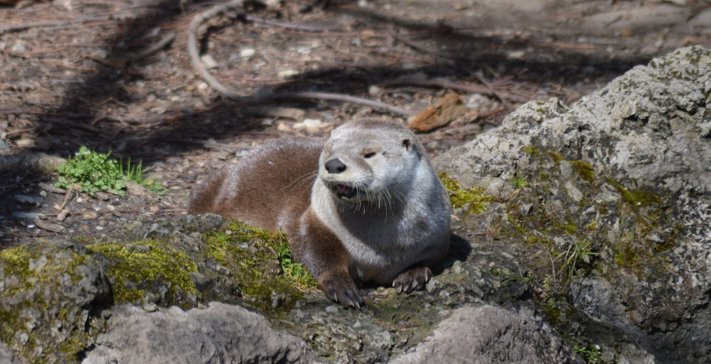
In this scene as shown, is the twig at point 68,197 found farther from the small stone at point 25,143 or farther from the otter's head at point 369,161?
the otter's head at point 369,161

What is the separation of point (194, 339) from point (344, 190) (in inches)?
37.4

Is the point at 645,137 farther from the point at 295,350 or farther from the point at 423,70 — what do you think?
the point at 423,70

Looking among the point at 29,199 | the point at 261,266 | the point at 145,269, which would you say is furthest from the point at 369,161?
the point at 29,199

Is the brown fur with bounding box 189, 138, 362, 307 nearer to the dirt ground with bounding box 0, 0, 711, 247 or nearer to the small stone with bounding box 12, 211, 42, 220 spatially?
the dirt ground with bounding box 0, 0, 711, 247

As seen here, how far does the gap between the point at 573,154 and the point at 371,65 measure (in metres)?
3.95

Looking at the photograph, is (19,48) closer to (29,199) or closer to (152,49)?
(152,49)

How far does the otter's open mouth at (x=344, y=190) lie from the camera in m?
3.94

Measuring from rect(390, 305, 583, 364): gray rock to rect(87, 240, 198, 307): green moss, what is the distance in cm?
84

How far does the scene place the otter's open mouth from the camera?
12.9 feet

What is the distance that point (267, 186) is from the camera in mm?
5098

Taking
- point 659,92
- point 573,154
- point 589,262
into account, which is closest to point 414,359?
point 589,262

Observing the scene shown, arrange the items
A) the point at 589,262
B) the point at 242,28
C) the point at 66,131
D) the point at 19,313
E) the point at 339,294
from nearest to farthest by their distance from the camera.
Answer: the point at 19,313
the point at 339,294
the point at 589,262
the point at 66,131
the point at 242,28

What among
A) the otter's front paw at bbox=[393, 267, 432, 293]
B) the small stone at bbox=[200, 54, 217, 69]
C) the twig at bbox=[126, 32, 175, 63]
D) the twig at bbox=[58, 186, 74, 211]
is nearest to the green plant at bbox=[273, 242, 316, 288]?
the otter's front paw at bbox=[393, 267, 432, 293]

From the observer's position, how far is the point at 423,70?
8.63 metres
